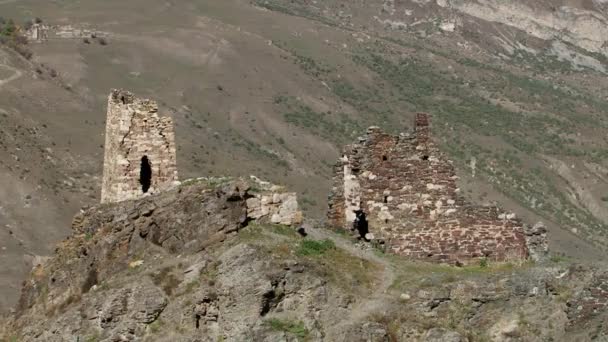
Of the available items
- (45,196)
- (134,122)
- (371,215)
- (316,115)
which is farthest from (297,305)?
(316,115)

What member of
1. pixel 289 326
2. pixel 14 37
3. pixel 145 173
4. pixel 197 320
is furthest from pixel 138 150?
pixel 14 37

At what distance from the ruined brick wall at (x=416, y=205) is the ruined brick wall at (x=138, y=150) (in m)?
4.44

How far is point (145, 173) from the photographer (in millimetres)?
27156

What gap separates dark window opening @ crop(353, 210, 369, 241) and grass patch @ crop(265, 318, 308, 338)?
4.30 m

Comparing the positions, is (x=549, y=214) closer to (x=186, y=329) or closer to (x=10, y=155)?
(x=10, y=155)

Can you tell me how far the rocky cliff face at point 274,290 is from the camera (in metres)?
19.9

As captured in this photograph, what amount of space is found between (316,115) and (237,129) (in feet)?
78.9

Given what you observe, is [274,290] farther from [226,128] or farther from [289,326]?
[226,128]

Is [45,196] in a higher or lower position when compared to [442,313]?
lower

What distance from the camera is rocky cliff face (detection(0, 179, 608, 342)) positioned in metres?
19.9

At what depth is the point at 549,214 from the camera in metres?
155

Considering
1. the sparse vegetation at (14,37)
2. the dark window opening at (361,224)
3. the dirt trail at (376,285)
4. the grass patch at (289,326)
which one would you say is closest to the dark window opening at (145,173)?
the dirt trail at (376,285)

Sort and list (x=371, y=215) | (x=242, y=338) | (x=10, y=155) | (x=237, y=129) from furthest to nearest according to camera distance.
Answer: (x=237, y=129)
(x=10, y=155)
(x=371, y=215)
(x=242, y=338)

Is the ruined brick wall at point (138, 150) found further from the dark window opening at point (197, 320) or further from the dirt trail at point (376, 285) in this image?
the dark window opening at point (197, 320)
